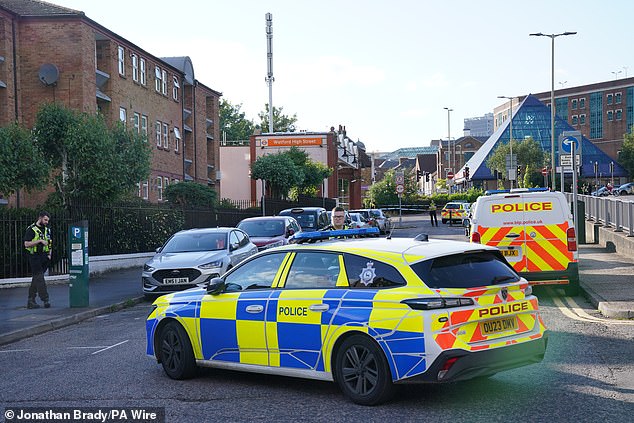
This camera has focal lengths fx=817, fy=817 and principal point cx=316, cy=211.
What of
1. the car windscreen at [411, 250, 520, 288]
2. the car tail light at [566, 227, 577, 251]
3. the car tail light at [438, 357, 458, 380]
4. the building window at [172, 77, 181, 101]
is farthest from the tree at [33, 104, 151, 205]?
the building window at [172, 77, 181, 101]

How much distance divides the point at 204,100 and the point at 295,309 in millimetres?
48086

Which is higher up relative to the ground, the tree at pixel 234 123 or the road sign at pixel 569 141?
the tree at pixel 234 123

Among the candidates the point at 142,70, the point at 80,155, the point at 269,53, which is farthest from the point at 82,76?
the point at 269,53

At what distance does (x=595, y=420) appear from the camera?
6.31m

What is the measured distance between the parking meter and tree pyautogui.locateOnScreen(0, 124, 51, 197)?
19.2 feet

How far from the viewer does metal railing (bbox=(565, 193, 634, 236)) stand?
77.0 ft

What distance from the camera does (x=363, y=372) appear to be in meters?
6.99

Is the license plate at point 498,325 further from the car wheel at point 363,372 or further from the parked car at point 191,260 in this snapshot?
the parked car at point 191,260

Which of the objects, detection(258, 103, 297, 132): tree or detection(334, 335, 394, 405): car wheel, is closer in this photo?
detection(334, 335, 394, 405): car wheel

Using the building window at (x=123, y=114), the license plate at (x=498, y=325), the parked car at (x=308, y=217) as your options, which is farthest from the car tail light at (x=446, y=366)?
the building window at (x=123, y=114)

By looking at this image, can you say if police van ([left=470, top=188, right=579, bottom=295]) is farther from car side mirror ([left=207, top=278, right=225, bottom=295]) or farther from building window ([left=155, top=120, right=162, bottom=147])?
building window ([left=155, top=120, right=162, bottom=147])

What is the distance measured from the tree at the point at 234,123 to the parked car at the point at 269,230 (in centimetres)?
9774

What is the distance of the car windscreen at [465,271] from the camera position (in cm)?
697

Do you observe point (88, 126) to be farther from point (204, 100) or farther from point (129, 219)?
point (204, 100)
